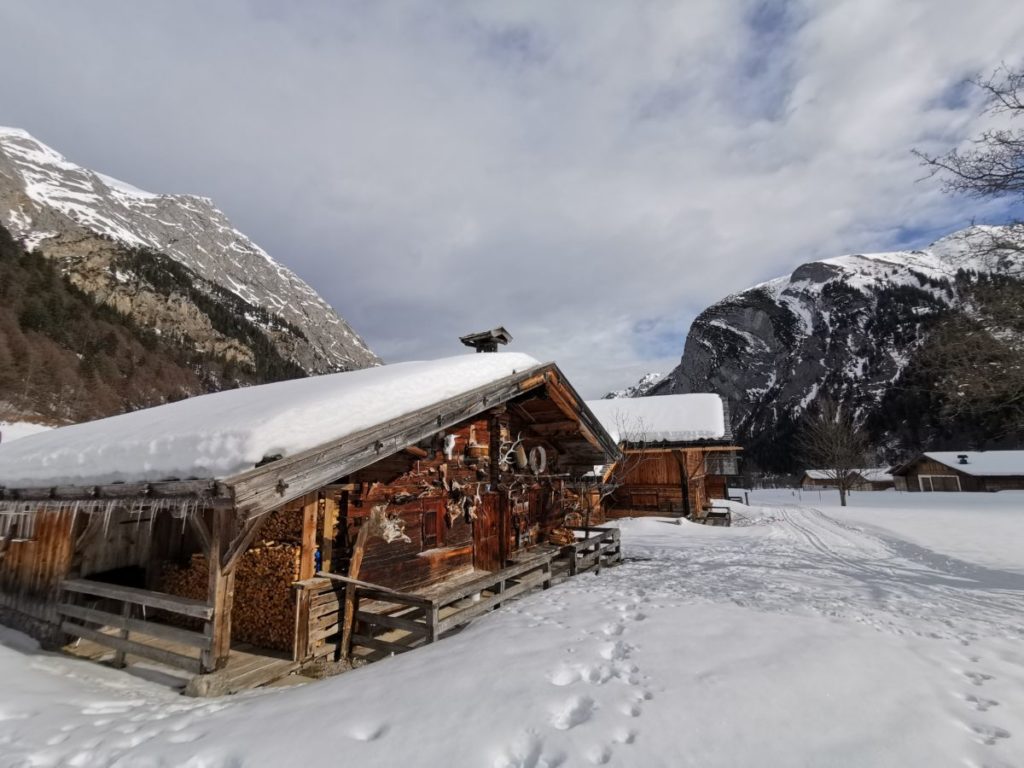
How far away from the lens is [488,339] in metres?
12.8

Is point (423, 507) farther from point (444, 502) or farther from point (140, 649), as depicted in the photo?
point (140, 649)

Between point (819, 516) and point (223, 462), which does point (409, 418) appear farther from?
point (819, 516)

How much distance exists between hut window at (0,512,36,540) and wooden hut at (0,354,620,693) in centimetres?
4

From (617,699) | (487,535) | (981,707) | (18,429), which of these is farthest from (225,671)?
(18,429)

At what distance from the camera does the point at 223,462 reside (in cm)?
540

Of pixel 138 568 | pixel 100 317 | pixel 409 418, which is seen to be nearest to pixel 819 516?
pixel 409 418

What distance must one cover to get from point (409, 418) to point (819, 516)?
31.0 meters

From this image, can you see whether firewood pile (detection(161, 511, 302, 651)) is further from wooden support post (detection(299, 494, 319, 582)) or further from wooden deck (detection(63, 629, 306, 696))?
wooden deck (detection(63, 629, 306, 696))

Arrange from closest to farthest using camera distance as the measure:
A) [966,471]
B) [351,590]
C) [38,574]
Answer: [351,590]
[38,574]
[966,471]

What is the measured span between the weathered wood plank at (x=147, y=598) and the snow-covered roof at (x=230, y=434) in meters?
1.55

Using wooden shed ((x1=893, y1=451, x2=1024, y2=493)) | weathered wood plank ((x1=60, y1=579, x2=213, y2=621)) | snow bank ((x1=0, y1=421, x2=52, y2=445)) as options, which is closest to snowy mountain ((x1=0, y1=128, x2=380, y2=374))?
snow bank ((x1=0, y1=421, x2=52, y2=445))

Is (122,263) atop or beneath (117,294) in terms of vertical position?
atop

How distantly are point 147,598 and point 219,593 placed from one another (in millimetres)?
1405

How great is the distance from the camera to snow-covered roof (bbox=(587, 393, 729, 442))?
26.2 metres
